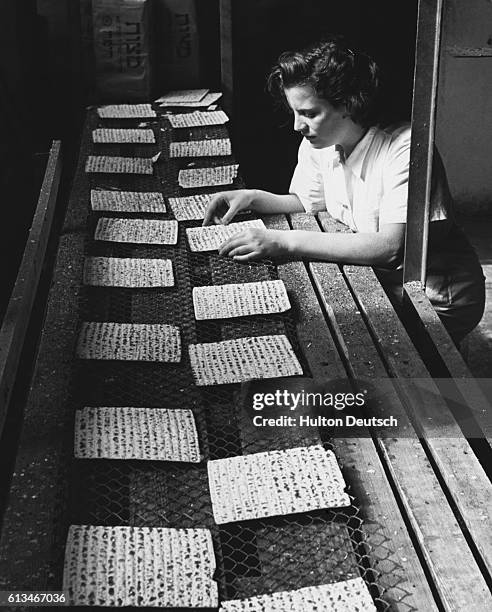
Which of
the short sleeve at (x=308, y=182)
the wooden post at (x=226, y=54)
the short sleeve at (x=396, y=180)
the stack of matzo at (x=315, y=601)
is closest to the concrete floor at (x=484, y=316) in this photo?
the short sleeve at (x=308, y=182)

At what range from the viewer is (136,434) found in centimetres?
184

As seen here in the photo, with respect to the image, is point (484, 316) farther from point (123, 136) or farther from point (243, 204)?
point (123, 136)

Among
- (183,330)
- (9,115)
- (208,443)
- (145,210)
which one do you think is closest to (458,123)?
(9,115)

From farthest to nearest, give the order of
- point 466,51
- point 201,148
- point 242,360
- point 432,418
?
1. point 466,51
2. point 201,148
3. point 242,360
4. point 432,418

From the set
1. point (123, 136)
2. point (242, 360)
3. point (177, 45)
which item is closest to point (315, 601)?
point (242, 360)

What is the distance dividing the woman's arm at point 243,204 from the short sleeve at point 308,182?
0.13 feet

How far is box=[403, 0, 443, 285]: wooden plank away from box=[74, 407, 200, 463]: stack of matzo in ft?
3.51

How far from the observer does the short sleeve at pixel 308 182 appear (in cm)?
314

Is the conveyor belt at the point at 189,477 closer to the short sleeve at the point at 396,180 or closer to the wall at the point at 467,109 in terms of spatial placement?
the short sleeve at the point at 396,180

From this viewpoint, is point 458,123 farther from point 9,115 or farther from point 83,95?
Answer: point 9,115

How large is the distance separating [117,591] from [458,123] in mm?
5329

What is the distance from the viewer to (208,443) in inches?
72.9

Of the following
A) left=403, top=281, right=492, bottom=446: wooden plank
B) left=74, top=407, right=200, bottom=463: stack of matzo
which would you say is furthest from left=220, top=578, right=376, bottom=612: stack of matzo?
left=403, top=281, right=492, bottom=446: wooden plank

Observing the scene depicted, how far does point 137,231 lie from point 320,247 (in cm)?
71
